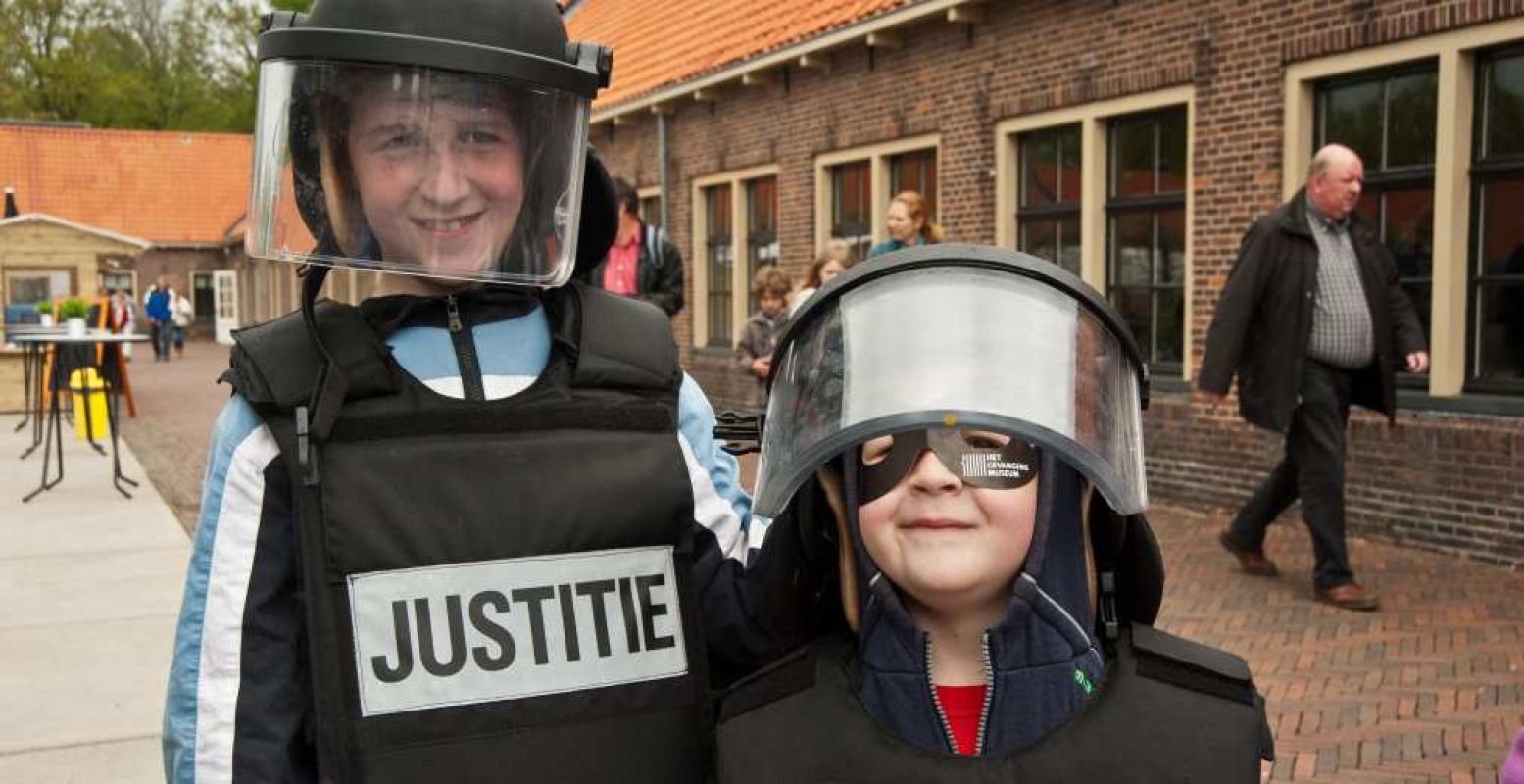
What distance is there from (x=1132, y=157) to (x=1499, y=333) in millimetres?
3049

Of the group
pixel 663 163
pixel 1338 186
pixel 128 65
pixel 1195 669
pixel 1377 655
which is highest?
pixel 128 65

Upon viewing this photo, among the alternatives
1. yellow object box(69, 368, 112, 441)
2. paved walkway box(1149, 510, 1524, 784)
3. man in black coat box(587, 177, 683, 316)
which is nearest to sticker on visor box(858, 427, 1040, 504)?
paved walkway box(1149, 510, 1524, 784)

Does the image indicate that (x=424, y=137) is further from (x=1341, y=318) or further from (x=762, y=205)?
(x=762, y=205)

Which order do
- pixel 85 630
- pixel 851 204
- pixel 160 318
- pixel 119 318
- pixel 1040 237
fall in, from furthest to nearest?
pixel 160 318 < pixel 119 318 < pixel 851 204 < pixel 1040 237 < pixel 85 630

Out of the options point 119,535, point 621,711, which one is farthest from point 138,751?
point 119,535

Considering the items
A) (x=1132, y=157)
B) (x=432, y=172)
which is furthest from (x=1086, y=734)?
(x=1132, y=157)

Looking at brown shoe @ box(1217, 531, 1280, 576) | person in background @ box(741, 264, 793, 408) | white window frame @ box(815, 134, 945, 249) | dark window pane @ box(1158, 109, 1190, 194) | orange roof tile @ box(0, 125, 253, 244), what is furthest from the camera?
orange roof tile @ box(0, 125, 253, 244)

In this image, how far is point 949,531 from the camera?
1517mm

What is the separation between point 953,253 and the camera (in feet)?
5.03

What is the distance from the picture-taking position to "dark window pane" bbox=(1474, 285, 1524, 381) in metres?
7.68

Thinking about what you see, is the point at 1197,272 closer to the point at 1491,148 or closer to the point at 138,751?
the point at 1491,148

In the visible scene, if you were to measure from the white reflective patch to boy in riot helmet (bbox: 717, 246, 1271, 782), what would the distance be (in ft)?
0.57

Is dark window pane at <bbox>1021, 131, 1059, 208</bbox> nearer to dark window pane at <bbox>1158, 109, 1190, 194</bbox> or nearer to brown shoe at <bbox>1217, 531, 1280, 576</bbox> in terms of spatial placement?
dark window pane at <bbox>1158, 109, 1190, 194</bbox>

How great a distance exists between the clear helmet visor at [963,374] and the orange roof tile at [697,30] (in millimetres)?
10779
